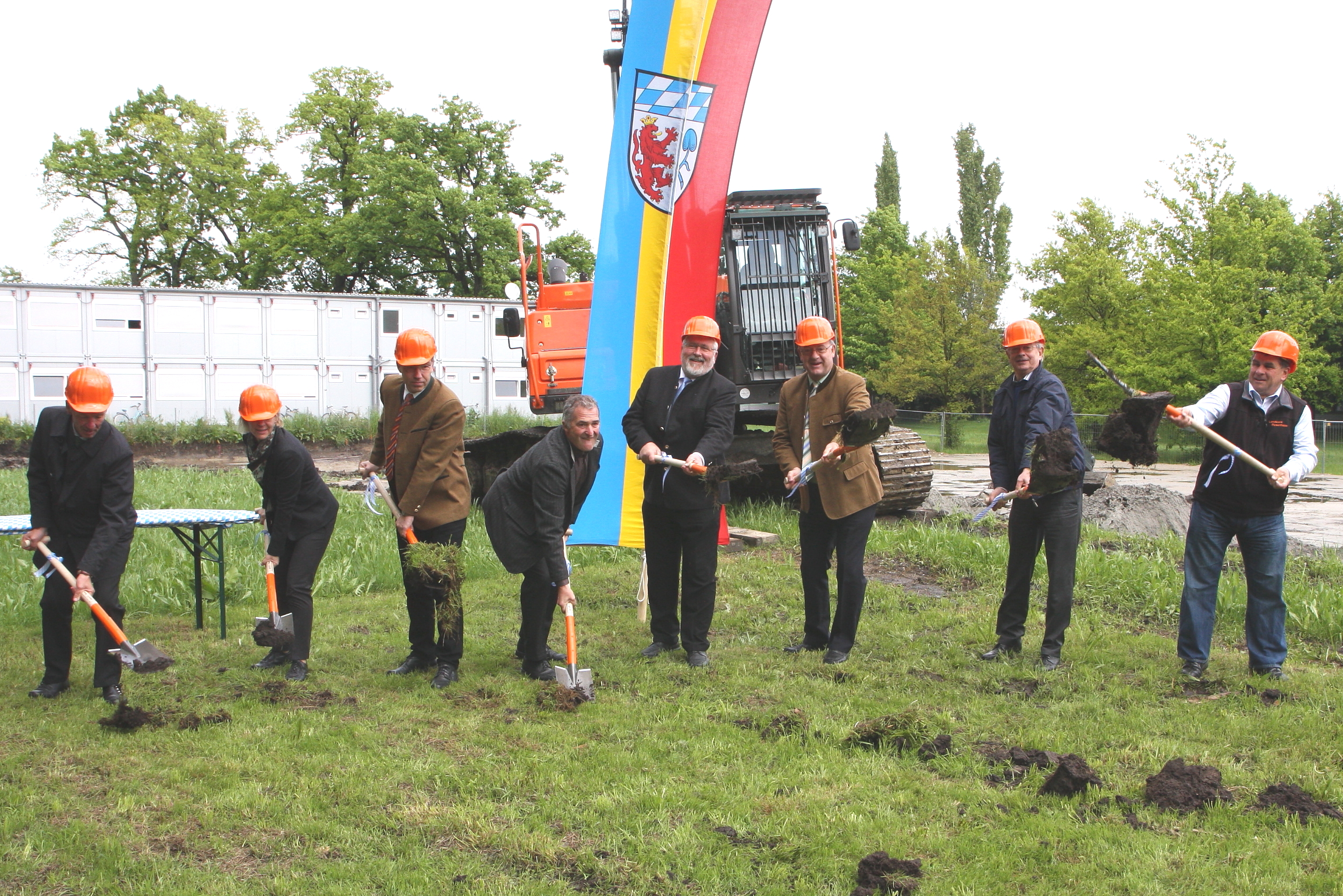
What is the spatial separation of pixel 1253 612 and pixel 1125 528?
5.75m

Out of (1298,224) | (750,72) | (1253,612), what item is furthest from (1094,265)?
(1253,612)

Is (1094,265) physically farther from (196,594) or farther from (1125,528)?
(196,594)

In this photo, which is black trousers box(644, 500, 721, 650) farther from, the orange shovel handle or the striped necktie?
the striped necktie

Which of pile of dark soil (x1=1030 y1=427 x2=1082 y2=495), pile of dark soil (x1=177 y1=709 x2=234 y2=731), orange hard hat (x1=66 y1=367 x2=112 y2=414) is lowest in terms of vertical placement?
pile of dark soil (x1=177 y1=709 x2=234 y2=731)

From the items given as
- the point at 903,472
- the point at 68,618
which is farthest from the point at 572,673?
the point at 903,472

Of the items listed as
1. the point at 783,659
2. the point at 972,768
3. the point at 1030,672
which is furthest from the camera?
the point at 783,659

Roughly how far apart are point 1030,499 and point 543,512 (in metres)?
2.69

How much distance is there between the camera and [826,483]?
5988 millimetres

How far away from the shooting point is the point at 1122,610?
7367 mm

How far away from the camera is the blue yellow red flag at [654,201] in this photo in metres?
7.93

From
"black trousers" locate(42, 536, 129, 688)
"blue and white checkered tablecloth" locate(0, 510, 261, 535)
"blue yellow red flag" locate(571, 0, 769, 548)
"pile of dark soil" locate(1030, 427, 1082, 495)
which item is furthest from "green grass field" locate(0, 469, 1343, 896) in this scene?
"blue yellow red flag" locate(571, 0, 769, 548)

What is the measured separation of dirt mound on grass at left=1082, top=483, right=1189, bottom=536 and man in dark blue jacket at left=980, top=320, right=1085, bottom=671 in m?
5.22

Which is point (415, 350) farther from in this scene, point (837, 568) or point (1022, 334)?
point (1022, 334)

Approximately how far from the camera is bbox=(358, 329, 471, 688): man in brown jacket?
5570 mm
